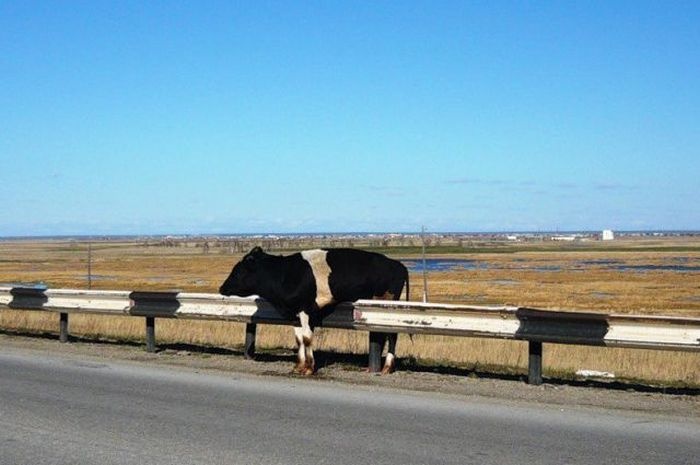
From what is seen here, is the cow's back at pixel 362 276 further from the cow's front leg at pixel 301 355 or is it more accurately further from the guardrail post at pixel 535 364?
the guardrail post at pixel 535 364

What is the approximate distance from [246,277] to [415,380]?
9.94ft

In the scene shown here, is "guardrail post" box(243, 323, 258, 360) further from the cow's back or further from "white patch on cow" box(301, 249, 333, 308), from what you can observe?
the cow's back

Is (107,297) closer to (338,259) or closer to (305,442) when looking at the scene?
(338,259)

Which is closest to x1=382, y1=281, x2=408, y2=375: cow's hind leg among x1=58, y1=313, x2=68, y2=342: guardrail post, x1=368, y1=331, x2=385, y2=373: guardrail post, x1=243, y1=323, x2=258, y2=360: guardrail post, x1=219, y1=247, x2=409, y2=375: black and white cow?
x1=219, y1=247, x2=409, y2=375: black and white cow

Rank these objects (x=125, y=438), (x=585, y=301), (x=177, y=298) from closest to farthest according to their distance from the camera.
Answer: (x=125, y=438), (x=177, y=298), (x=585, y=301)

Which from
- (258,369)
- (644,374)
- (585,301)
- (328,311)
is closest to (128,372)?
(258,369)

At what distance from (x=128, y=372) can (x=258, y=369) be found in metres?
1.83

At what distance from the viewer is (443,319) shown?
38.3 ft

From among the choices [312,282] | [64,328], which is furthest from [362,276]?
[64,328]

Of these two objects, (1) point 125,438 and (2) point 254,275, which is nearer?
(1) point 125,438

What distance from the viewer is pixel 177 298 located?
46.9ft

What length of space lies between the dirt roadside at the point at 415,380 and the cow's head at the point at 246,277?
3.67 ft

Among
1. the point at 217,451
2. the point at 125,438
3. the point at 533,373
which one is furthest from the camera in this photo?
the point at 533,373

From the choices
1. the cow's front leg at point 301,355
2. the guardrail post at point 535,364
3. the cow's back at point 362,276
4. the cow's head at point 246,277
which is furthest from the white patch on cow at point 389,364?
the cow's head at point 246,277
